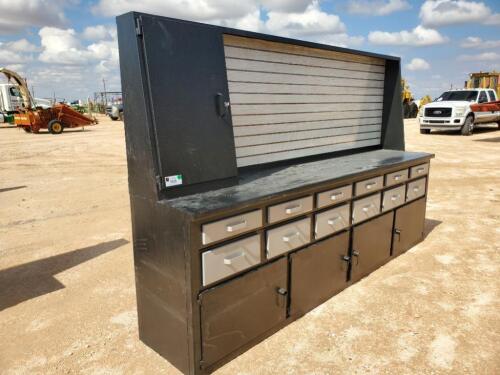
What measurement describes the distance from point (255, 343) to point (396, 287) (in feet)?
5.40

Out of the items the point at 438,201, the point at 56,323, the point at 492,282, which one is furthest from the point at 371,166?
the point at 438,201

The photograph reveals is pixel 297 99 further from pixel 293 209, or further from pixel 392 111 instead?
pixel 392 111

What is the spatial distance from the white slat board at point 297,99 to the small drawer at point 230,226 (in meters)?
0.94

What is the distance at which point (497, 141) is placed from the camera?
14.3 m

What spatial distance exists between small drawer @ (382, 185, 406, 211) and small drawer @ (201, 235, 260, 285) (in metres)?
1.89

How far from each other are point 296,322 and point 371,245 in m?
1.26

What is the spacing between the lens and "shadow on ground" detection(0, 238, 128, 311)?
3525 mm

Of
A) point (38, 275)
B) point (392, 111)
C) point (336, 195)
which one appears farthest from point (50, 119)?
point (336, 195)

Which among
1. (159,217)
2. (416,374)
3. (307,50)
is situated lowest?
(416,374)

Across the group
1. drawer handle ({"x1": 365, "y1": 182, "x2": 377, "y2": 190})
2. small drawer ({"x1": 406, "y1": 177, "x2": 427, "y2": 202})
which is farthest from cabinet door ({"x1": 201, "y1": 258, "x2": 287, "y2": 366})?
small drawer ({"x1": 406, "y1": 177, "x2": 427, "y2": 202})

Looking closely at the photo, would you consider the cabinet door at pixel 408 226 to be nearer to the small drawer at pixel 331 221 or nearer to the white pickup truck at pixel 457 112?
the small drawer at pixel 331 221

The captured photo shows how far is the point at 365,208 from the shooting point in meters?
3.65

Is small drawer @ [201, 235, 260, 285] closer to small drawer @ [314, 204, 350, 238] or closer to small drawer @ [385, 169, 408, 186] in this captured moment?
small drawer @ [314, 204, 350, 238]

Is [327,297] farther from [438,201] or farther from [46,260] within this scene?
[438,201]
